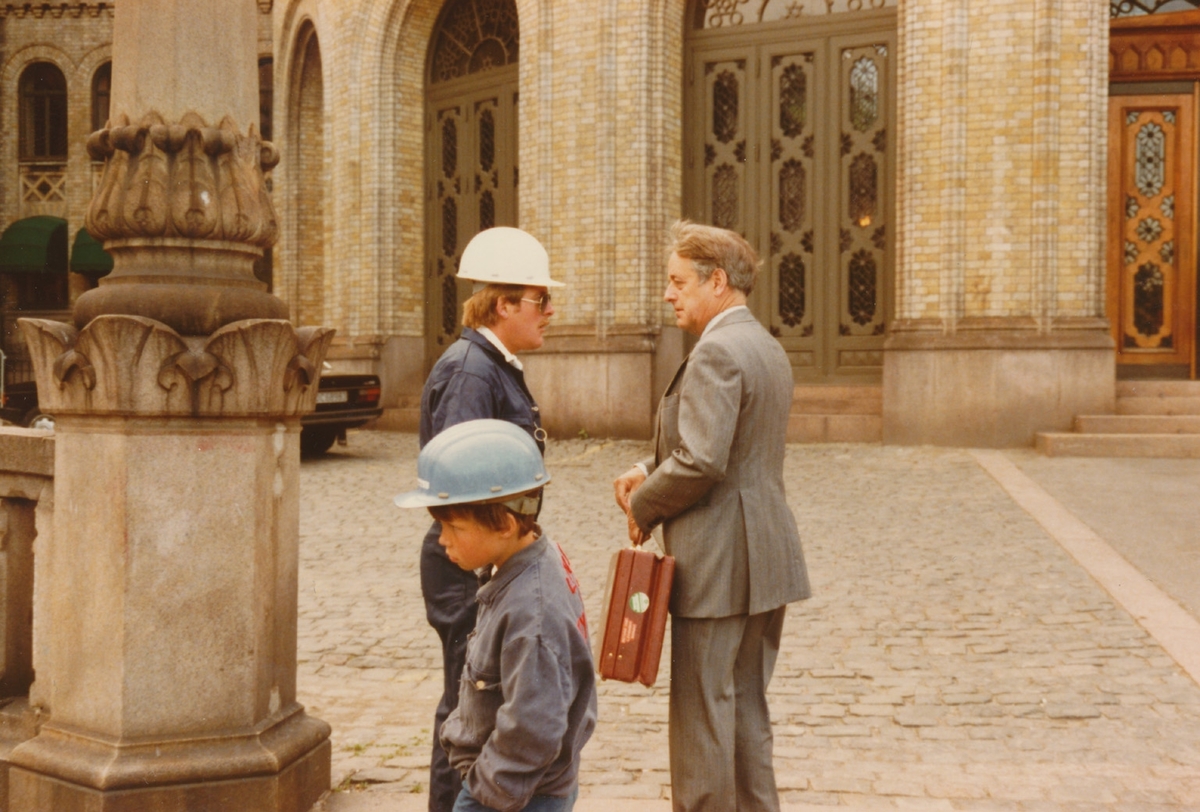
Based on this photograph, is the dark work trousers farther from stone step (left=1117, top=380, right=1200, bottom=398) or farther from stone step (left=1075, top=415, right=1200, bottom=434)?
stone step (left=1117, top=380, right=1200, bottom=398)

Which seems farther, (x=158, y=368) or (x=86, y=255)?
(x=86, y=255)

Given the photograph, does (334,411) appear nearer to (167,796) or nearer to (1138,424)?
(1138,424)

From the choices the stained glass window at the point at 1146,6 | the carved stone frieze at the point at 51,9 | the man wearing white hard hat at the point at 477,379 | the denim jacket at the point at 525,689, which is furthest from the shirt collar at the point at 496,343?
the carved stone frieze at the point at 51,9

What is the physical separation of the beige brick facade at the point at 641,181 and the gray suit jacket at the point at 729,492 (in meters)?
11.1

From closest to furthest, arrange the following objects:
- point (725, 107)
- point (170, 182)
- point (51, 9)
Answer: point (170, 182) < point (725, 107) < point (51, 9)

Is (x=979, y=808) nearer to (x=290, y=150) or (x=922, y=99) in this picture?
(x=922, y=99)

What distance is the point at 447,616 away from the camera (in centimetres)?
354

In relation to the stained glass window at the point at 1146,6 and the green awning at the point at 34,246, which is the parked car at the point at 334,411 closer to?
the stained glass window at the point at 1146,6

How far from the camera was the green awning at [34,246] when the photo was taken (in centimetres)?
2764

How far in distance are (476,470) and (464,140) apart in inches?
697

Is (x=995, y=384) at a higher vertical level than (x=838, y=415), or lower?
higher

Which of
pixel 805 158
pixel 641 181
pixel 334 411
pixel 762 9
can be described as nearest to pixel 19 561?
pixel 334 411

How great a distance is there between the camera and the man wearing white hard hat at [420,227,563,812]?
3.52 metres

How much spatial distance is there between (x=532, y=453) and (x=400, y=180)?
1840 centimetres
